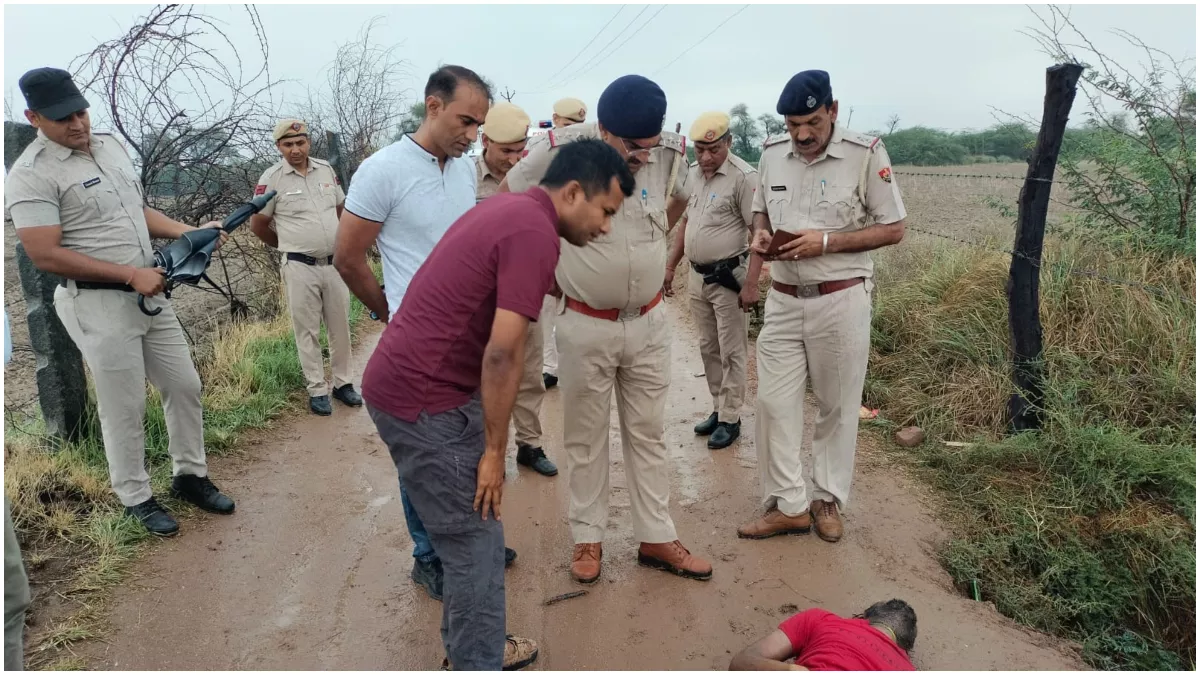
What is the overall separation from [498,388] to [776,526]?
196 cm

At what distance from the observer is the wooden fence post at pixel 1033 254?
12.7ft

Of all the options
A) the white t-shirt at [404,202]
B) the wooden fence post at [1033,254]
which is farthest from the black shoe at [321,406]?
the wooden fence post at [1033,254]

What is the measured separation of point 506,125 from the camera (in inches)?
146

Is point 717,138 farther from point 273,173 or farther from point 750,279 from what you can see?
point 273,173

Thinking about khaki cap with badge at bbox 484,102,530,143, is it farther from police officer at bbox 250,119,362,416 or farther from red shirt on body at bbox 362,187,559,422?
police officer at bbox 250,119,362,416

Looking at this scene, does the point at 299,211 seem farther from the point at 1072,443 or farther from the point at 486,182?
the point at 1072,443

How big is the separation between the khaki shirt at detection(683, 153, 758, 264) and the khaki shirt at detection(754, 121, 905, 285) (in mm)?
900

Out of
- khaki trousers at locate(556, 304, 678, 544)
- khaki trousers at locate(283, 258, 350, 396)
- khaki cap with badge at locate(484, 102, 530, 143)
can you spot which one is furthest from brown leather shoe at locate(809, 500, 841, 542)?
khaki trousers at locate(283, 258, 350, 396)

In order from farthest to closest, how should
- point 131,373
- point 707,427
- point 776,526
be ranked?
1. point 707,427
2. point 776,526
3. point 131,373

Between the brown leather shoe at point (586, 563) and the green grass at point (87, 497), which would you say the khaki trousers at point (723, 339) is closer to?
the brown leather shoe at point (586, 563)

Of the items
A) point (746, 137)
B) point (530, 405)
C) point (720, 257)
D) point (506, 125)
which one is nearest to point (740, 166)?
point (720, 257)

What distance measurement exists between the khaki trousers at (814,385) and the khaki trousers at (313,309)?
3137 mm

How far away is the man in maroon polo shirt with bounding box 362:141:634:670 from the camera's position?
1.89 meters

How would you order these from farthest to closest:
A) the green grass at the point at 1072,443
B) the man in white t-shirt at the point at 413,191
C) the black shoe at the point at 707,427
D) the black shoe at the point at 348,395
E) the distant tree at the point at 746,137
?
the distant tree at the point at 746,137 → the black shoe at the point at 348,395 → the black shoe at the point at 707,427 → the green grass at the point at 1072,443 → the man in white t-shirt at the point at 413,191
